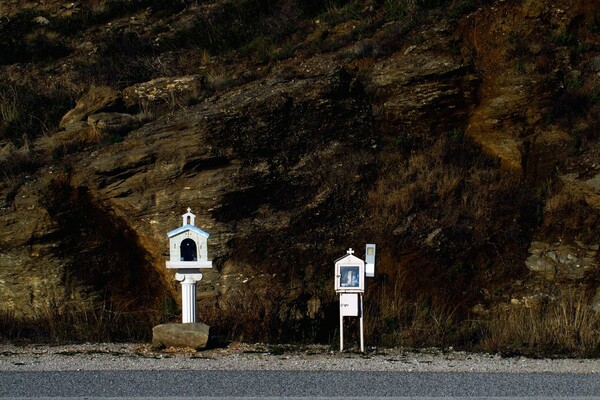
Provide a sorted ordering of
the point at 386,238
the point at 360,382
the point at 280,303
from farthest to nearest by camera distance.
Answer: the point at 386,238 < the point at 280,303 < the point at 360,382

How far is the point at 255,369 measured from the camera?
1010 centimetres

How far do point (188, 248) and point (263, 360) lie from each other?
2.32 metres

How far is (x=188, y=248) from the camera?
12.5 metres

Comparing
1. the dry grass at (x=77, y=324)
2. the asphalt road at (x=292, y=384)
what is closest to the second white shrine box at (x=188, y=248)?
the dry grass at (x=77, y=324)

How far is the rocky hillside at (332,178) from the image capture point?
15.7 metres

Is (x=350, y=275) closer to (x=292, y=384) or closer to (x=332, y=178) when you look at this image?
(x=292, y=384)

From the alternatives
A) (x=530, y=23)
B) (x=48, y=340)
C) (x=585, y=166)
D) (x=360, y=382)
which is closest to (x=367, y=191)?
(x=585, y=166)

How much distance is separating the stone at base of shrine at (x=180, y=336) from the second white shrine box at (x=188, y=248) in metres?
0.99

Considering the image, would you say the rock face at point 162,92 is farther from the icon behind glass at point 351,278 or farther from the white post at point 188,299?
the icon behind glass at point 351,278

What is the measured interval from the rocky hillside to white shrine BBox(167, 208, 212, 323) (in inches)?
41.0

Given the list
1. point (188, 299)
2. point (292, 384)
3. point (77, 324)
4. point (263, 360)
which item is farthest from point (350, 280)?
point (77, 324)

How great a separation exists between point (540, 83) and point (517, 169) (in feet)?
6.47

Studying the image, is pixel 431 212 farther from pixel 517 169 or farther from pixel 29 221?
pixel 29 221

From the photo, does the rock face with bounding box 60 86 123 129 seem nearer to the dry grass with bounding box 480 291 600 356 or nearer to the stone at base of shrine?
the stone at base of shrine
